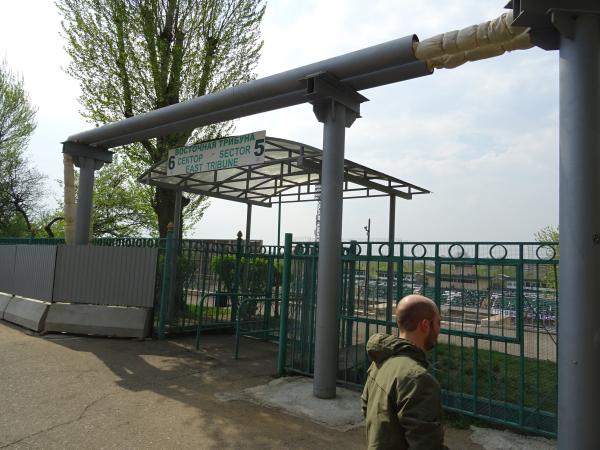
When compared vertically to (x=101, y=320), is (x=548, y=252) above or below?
above

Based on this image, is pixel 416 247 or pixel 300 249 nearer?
pixel 416 247

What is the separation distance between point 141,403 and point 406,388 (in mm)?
4432

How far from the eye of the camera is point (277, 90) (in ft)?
21.1

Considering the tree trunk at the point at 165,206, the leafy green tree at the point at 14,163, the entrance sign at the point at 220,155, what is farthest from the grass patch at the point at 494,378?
the leafy green tree at the point at 14,163

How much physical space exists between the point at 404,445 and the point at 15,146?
1144 inches

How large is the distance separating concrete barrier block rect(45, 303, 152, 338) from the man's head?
8034 mm

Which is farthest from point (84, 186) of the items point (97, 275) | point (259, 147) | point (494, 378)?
point (494, 378)

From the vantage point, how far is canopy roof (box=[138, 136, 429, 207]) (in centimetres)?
849

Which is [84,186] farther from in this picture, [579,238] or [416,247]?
[579,238]

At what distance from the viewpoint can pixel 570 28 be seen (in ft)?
12.2

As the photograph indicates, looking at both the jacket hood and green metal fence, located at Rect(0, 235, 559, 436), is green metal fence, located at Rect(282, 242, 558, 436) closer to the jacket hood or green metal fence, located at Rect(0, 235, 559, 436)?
green metal fence, located at Rect(0, 235, 559, 436)

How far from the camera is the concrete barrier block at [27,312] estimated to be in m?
9.59

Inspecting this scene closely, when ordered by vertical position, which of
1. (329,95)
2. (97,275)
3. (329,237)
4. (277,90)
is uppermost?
(277,90)

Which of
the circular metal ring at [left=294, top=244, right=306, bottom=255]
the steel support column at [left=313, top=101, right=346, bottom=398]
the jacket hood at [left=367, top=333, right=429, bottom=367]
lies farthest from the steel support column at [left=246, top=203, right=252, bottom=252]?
the jacket hood at [left=367, top=333, right=429, bottom=367]
